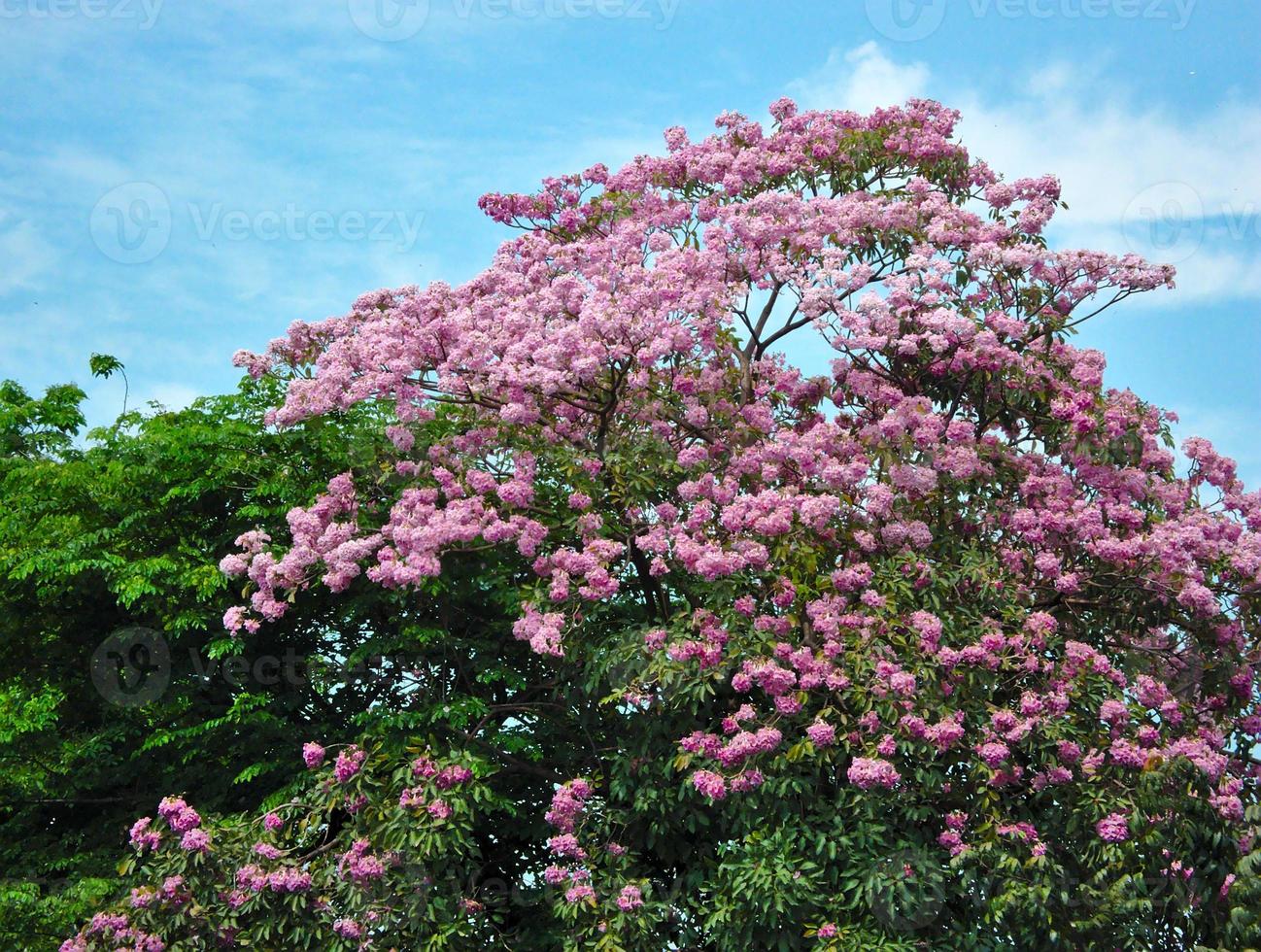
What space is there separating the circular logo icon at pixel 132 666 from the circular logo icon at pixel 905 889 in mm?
8510

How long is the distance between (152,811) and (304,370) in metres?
5.65

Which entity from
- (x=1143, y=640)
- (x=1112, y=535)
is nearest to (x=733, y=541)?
(x=1112, y=535)

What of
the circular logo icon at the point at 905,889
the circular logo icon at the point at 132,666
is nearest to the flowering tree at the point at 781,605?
the circular logo icon at the point at 905,889

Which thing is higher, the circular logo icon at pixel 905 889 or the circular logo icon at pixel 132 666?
the circular logo icon at pixel 132 666

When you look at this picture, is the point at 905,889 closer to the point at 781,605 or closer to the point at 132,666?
the point at 781,605

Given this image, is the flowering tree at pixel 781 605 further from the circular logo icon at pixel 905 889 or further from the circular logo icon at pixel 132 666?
the circular logo icon at pixel 132 666

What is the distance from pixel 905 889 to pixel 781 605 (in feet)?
7.60

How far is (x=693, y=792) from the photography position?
10531 mm

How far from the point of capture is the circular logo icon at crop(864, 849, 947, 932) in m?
9.39

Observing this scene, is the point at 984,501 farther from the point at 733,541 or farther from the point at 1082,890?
the point at 1082,890

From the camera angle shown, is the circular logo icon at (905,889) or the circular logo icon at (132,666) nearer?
the circular logo icon at (905,889)

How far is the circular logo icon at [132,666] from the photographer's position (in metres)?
14.5

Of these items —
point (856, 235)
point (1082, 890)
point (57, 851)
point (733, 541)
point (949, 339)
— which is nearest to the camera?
point (1082, 890)

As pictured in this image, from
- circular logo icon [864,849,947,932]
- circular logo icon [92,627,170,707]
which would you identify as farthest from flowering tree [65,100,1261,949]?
circular logo icon [92,627,170,707]
